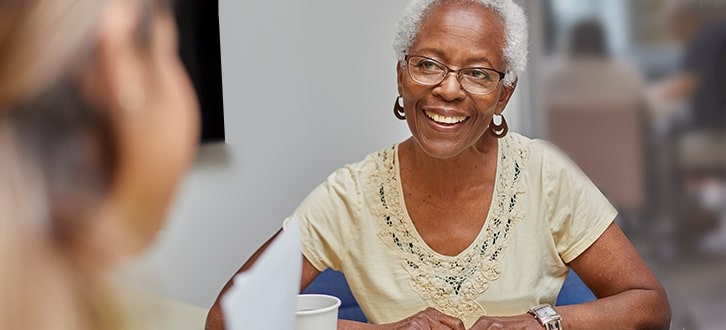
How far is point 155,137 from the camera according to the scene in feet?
1.46

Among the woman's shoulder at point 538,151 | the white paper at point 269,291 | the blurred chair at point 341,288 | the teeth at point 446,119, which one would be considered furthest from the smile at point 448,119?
the white paper at point 269,291

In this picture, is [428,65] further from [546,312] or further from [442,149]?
[546,312]

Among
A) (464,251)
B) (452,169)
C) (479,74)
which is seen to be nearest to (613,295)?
(464,251)

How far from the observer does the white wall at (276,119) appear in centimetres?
240

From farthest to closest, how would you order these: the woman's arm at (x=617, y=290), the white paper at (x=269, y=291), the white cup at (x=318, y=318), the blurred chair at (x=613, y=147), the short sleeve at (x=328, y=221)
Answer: the blurred chair at (x=613, y=147), the short sleeve at (x=328, y=221), the woman's arm at (x=617, y=290), the white cup at (x=318, y=318), the white paper at (x=269, y=291)


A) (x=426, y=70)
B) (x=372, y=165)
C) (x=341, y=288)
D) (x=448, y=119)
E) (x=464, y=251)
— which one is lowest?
(x=341, y=288)

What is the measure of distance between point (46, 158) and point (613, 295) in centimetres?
139

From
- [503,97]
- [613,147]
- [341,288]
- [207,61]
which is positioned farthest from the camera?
[207,61]

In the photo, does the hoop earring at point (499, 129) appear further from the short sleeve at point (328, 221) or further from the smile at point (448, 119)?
the short sleeve at point (328, 221)

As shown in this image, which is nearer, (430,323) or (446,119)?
(430,323)

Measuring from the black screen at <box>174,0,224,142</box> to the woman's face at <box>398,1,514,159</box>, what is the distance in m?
0.80

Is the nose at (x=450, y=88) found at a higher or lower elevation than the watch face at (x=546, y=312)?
higher

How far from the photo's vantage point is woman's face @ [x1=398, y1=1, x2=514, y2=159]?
1.62 meters

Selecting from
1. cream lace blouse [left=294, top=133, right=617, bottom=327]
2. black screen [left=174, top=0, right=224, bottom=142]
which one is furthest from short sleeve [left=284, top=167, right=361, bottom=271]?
black screen [left=174, top=0, right=224, bottom=142]
